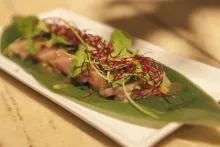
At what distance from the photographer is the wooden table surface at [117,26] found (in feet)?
5.04

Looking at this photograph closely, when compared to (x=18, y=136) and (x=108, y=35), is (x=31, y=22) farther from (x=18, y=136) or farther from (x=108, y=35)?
(x=18, y=136)

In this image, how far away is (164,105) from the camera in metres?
1.60

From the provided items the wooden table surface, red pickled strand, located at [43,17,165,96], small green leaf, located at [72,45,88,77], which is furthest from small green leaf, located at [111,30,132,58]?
Result: the wooden table surface

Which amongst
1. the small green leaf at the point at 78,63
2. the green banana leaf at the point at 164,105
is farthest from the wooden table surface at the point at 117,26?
the small green leaf at the point at 78,63

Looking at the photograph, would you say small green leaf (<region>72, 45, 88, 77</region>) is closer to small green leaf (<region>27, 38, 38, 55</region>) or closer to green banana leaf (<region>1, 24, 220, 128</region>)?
green banana leaf (<region>1, 24, 220, 128</region>)

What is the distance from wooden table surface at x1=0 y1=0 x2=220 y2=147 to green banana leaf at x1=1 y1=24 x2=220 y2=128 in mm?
88

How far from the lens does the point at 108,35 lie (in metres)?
2.28

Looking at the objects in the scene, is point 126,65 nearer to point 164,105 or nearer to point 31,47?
point 164,105

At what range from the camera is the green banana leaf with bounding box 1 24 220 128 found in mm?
1459

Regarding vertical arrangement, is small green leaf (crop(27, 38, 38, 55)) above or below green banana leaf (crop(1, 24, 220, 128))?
above

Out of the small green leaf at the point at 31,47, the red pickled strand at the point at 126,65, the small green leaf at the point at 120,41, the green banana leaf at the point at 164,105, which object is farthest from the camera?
the small green leaf at the point at 31,47

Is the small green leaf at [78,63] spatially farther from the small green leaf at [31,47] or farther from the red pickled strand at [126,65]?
the small green leaf at [31,47]

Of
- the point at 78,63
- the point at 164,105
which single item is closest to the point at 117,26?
the point at 78,63

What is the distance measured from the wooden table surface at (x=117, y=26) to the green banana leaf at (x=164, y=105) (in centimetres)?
9
